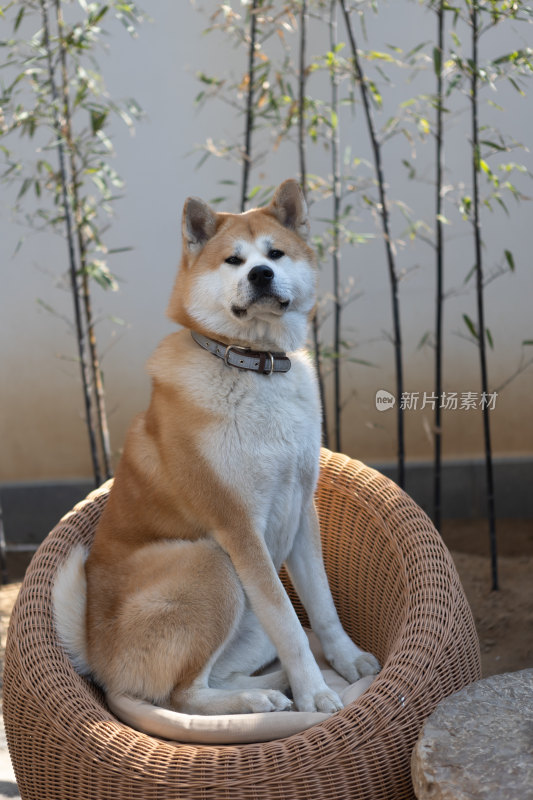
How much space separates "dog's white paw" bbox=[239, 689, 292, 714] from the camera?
5.28 feet

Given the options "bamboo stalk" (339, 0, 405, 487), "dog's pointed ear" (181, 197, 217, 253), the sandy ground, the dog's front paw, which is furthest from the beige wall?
the dog's front paw

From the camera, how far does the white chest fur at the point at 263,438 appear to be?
5.63 feet

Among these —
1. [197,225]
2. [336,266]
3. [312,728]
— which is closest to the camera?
[312,728]

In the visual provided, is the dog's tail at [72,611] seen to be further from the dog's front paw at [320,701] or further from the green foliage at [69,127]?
the green foliage at [69,127]

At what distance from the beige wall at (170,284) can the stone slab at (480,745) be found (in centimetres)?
205

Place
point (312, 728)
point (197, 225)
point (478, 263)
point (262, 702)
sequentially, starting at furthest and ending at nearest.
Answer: point (478, 263), point (197, 225), point (262, 702), point (312, 728)

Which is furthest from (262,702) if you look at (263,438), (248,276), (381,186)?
(381,186)

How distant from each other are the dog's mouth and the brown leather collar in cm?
9

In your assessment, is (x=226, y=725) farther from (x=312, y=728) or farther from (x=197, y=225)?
(x=197, y=225)

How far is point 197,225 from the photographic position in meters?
1.86

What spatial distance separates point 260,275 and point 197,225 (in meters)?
0.24

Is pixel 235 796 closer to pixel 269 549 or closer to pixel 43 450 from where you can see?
pixel 269 549

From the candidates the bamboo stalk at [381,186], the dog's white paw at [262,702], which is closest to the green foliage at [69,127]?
the bamboo stalk at [381,186]

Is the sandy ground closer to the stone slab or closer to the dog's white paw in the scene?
the dog's white paw
